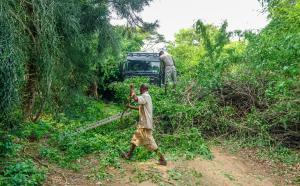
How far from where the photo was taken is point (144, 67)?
59.2 feet

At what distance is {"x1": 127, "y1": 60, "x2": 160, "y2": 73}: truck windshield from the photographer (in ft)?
58.6

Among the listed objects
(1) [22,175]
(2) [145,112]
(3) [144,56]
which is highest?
(3) [144,56]

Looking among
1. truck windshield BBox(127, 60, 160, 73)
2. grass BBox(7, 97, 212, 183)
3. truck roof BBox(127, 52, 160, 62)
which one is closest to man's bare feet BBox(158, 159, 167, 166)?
grass BBox(7, 97, 212, 183)

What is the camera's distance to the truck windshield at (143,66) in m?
17.9

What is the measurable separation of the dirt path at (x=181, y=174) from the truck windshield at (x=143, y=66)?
9057 millimetres

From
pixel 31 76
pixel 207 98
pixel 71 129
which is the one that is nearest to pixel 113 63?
pixel 207 98

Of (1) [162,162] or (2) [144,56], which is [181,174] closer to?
(1) [162,162]

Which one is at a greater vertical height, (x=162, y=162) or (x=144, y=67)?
(x=144, y=67)

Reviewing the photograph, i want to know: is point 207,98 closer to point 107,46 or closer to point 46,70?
point 107,46

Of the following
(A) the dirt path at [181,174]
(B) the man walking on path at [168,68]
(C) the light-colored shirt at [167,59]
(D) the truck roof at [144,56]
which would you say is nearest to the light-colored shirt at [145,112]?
(A) the dirt path at [181,174]

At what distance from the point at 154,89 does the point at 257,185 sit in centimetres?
670

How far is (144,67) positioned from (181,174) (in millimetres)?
10580

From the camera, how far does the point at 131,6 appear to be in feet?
48.4

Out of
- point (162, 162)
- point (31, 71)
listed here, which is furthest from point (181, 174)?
point (31, 71)
